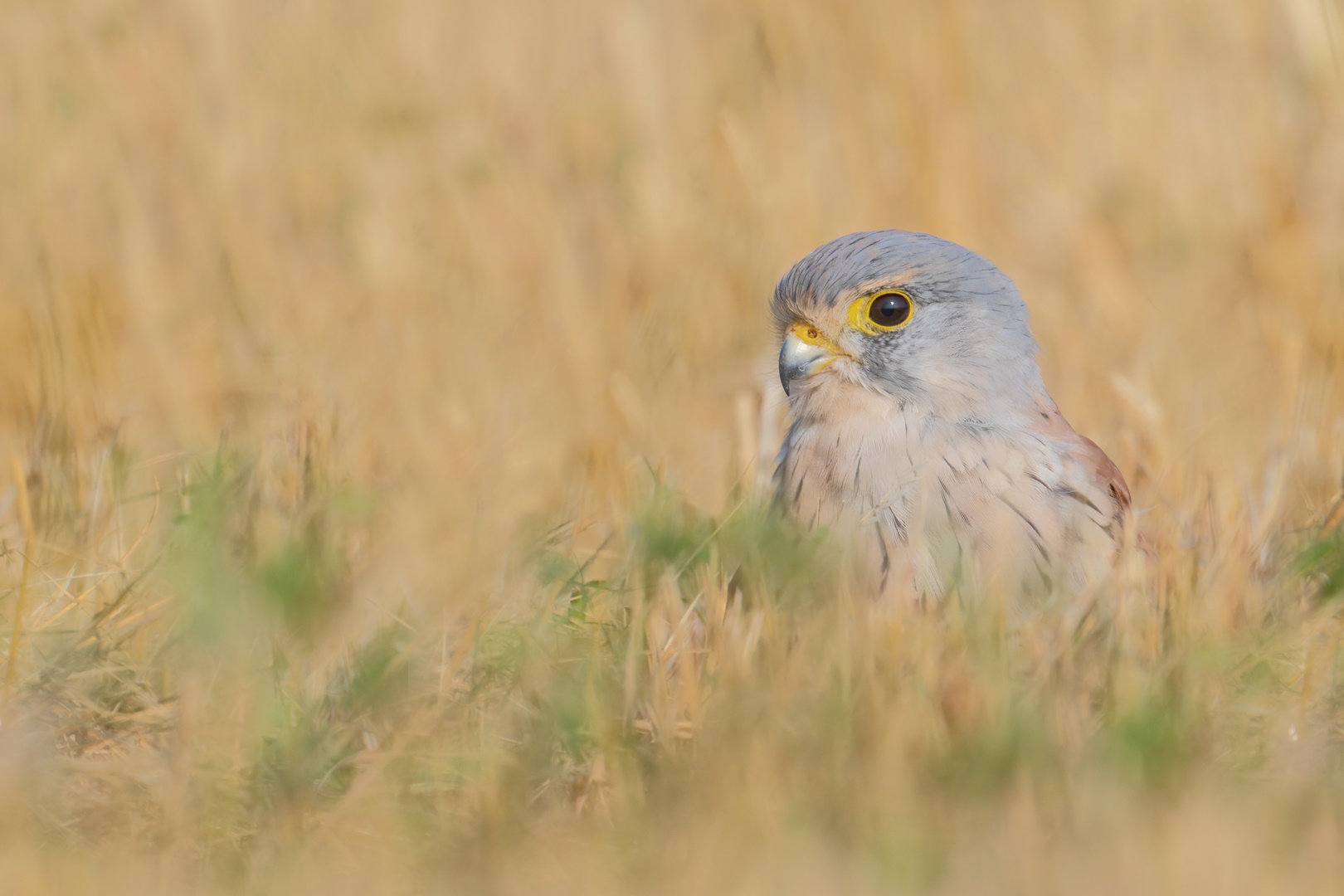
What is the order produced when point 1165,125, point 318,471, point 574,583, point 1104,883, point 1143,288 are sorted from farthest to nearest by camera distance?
point 1165,125 → point 1143,288 → point 318,471 → point 574,583 → point 1104,883

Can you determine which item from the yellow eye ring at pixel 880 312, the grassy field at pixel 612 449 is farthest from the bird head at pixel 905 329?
the grassy field at pixel 612 449

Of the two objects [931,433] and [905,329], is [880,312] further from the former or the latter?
[931,433]

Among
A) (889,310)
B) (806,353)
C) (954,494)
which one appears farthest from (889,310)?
Result: (954,494)

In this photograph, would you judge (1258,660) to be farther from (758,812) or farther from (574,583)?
(574,583)

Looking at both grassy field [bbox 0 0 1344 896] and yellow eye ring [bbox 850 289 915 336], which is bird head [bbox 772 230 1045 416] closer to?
yellow eye ring [bbox 850 289 915 336]

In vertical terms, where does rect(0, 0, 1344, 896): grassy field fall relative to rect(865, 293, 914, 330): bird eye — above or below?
below

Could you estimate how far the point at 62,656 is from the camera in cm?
244

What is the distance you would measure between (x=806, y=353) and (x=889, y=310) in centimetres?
18

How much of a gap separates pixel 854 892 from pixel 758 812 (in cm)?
19

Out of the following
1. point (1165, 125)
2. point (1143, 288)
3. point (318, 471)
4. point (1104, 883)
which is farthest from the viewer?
point (1165, 125)

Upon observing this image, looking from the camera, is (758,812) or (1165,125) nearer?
(758,812)

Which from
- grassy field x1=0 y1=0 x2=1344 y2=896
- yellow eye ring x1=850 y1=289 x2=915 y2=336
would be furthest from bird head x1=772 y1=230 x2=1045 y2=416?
grassy field x1=0 y1=0 x2=1344 y2=896

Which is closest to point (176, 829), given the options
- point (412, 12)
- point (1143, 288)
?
point (1143, 288)

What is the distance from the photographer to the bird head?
3.05m
